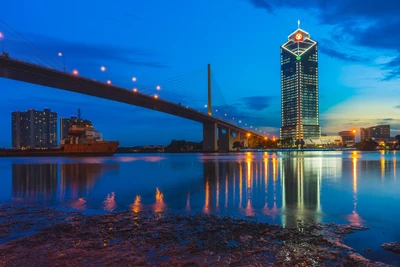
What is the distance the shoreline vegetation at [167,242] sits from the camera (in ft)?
15.3

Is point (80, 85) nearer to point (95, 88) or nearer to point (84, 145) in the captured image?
point (95, 88)

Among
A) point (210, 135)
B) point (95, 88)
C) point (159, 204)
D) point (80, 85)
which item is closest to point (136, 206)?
point (159, 204)

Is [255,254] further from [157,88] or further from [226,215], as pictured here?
[157,88]

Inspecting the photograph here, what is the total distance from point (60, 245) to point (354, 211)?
7192 millimetres

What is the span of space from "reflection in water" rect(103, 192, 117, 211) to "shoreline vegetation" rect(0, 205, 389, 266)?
126cm

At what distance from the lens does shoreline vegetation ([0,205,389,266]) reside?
466 centimetres

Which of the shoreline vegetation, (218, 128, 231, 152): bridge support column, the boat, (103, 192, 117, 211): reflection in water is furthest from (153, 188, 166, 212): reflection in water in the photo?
(218, 128, 231, 152): bridge support column

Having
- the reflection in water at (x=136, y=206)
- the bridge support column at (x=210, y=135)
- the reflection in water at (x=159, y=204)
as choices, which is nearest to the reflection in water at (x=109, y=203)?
the reflection in water at (x=136, y=206)

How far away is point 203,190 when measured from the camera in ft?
41.4

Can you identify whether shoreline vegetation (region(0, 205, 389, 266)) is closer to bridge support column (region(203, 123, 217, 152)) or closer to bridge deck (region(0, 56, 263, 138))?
bridge deck (region(0, 56, 263, 138))

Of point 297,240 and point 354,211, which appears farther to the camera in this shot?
point 354,211

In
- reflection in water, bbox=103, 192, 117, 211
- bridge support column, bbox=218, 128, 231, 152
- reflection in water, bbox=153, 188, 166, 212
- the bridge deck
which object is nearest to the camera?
reflection in water, bbox=153, 188, 166, 212

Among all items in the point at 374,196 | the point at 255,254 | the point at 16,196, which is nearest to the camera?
the point at 255,254

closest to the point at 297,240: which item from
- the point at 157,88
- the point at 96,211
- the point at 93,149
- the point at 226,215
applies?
the point at 226,215
